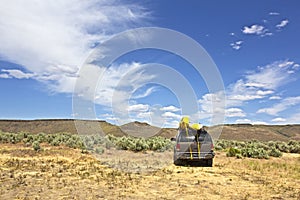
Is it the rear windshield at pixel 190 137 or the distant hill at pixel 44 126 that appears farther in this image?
the distant hill at pixel 44 126

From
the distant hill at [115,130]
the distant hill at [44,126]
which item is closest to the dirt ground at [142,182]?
the distant hill at [115,130]

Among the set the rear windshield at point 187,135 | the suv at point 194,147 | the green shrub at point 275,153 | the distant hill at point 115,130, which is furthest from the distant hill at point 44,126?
the suv at point 194,147

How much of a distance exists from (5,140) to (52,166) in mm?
17089

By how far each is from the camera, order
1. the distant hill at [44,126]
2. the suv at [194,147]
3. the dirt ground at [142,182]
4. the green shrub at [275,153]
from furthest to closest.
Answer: the distant hill at [44,126], the green shrub at [275,153], the suv at [194,147], the dirt ground at [142,182]

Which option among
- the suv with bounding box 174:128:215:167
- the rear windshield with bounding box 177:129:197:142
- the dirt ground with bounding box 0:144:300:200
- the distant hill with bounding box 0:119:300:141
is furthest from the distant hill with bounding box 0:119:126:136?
the dirt ground with bounding box 0:144:300:200

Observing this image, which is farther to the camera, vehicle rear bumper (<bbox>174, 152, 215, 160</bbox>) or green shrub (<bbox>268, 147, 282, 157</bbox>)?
green shrub (<bbox>268, 147, 282, 157</bbox>)

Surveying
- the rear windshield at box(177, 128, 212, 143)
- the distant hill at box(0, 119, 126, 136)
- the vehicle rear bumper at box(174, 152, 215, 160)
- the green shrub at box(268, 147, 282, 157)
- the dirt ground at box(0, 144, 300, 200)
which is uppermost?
the distant hill at box(0, 119, 126, 136)

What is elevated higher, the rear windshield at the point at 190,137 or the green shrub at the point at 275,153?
the rear windshield at the point at 190,137

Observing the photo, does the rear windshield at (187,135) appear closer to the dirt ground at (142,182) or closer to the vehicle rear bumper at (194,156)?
the vehicle rear bumper at (194,156)

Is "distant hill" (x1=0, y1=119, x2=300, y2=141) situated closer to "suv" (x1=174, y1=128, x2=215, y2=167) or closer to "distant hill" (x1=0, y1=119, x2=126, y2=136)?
"distant hill" (x1=0, y1=119, x2=126, y2=136)

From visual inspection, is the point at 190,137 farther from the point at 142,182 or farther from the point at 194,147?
the point at 142,182

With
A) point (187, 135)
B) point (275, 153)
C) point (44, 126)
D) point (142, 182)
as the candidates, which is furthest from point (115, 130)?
point (142, 182)

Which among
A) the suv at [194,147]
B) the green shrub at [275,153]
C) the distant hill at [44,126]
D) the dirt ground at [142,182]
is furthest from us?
the distant hill at [44,126]

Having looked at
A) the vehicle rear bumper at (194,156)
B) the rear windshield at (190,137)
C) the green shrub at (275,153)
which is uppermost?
the rear windshield at (190,137)
